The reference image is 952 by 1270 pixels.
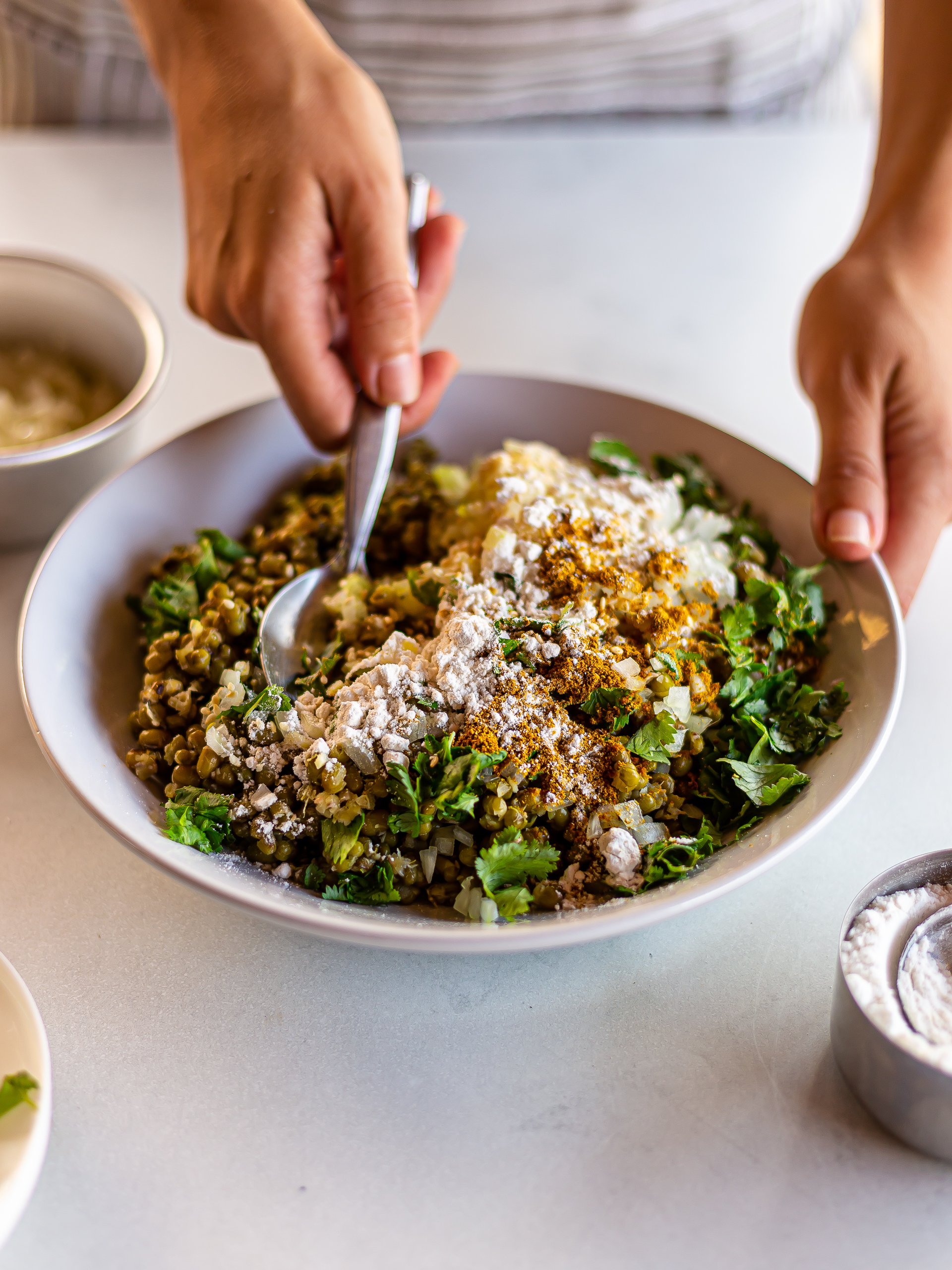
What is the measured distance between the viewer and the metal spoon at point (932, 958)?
1154 millimetres

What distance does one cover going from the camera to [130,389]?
2.01m

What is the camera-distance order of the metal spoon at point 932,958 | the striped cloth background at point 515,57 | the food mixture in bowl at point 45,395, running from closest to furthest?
the metal spoon at point 932,958 < the food mixture in bowl at point 45,395 < the striped cloth background at point 515,57

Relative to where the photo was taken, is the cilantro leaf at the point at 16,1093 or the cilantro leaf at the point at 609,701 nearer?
the cilantro leaf at the point at 16,1093

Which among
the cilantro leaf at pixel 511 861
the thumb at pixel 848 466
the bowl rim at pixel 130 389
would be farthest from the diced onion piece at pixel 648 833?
the bowl rim at pixel 130 389

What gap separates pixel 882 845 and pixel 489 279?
1.74 m

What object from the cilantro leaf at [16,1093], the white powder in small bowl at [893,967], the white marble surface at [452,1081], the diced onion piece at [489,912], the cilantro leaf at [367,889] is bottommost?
the white marble surface at [452,1081]

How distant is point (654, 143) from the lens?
3.06 meters

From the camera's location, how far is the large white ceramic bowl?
1171mm

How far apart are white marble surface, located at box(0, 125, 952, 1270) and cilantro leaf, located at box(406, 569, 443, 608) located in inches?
19.2

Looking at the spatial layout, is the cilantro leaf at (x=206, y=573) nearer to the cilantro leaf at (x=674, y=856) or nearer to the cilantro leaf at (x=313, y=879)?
the cilantro leaf at (x=313, y=879)

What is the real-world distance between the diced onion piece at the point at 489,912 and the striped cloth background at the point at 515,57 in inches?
88.8

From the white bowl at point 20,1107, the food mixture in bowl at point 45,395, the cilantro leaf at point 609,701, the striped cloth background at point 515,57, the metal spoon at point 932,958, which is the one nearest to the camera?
the white bowl at point 20,1107

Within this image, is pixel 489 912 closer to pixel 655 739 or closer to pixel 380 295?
pixel 655 739

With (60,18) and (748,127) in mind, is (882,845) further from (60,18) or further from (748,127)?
(60,18)
